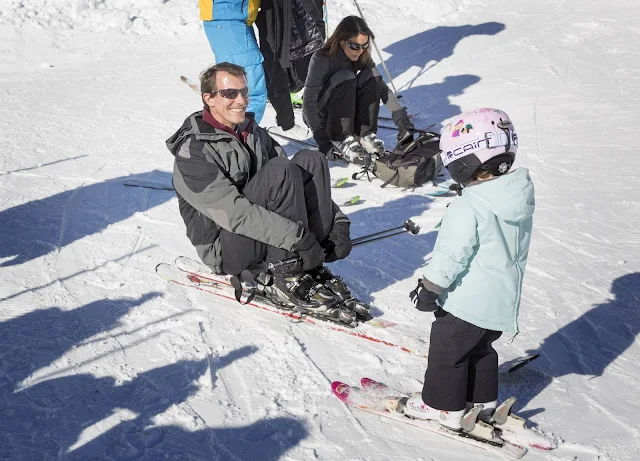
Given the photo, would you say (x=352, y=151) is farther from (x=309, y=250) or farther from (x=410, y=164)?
(x=309, y=250)

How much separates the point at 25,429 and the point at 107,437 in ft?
1.27

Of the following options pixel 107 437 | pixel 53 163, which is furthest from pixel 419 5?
pixel 107 437

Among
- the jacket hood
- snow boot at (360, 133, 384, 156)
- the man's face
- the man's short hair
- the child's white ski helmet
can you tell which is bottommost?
snow boot at (360, 133, 384, 156)

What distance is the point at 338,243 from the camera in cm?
461

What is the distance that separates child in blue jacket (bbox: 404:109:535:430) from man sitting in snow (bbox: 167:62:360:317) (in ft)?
3.64

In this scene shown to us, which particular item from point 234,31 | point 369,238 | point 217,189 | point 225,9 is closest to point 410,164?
point 369,238

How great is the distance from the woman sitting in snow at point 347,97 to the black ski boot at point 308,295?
10.1 feet

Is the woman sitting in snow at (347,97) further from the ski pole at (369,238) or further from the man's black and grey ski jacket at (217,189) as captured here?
the man's black and grey ski jacket at (217,189)

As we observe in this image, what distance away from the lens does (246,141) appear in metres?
4.62

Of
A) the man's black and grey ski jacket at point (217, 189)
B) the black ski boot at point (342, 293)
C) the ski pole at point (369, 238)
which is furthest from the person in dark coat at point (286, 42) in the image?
the black ski boot at point (342, 293)

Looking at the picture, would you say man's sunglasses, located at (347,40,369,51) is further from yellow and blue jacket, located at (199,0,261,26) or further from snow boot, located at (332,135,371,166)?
yellow and blue jacket, located at (199,0,261,26)

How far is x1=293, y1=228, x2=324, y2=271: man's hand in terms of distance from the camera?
14.1 ft

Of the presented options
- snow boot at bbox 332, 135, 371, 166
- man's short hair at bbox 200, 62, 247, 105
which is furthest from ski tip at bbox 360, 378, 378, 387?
snow boot at bbox 332, 135, 371, 166

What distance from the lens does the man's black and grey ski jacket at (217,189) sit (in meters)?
4.28
